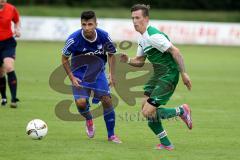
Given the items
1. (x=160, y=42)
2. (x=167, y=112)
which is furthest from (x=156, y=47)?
(x=167, y=112)

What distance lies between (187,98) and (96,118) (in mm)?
3883

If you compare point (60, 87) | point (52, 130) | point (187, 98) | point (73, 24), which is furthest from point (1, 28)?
point (73, 24)

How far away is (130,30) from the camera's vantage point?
117ft

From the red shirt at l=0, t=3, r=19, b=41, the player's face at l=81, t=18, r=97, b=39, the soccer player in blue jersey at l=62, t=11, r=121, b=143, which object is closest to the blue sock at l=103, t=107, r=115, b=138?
the soccer player in blue jersey at l=62, t=11, r=121, b=143

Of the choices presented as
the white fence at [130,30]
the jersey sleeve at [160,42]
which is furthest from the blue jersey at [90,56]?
the white fence at [130,30]

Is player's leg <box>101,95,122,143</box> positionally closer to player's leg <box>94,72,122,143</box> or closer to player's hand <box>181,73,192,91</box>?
player's leg <box>94,72,122,143</box>

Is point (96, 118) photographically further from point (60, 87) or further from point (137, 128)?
point (60, 87)

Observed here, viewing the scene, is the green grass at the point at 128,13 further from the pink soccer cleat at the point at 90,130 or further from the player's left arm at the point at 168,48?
the player's left arm at the point at 168,48

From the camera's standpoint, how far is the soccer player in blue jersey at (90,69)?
9.77m

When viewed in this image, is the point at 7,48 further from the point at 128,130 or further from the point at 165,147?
the point at 165,147

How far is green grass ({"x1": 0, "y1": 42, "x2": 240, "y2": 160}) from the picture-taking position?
8.62 m

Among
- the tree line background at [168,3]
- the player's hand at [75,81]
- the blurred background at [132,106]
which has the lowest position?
the tree line background at [168,3]

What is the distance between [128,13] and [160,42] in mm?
38346

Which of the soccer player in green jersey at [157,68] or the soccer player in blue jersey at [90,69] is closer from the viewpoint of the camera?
the soccer player in green jersey at [157,68]
